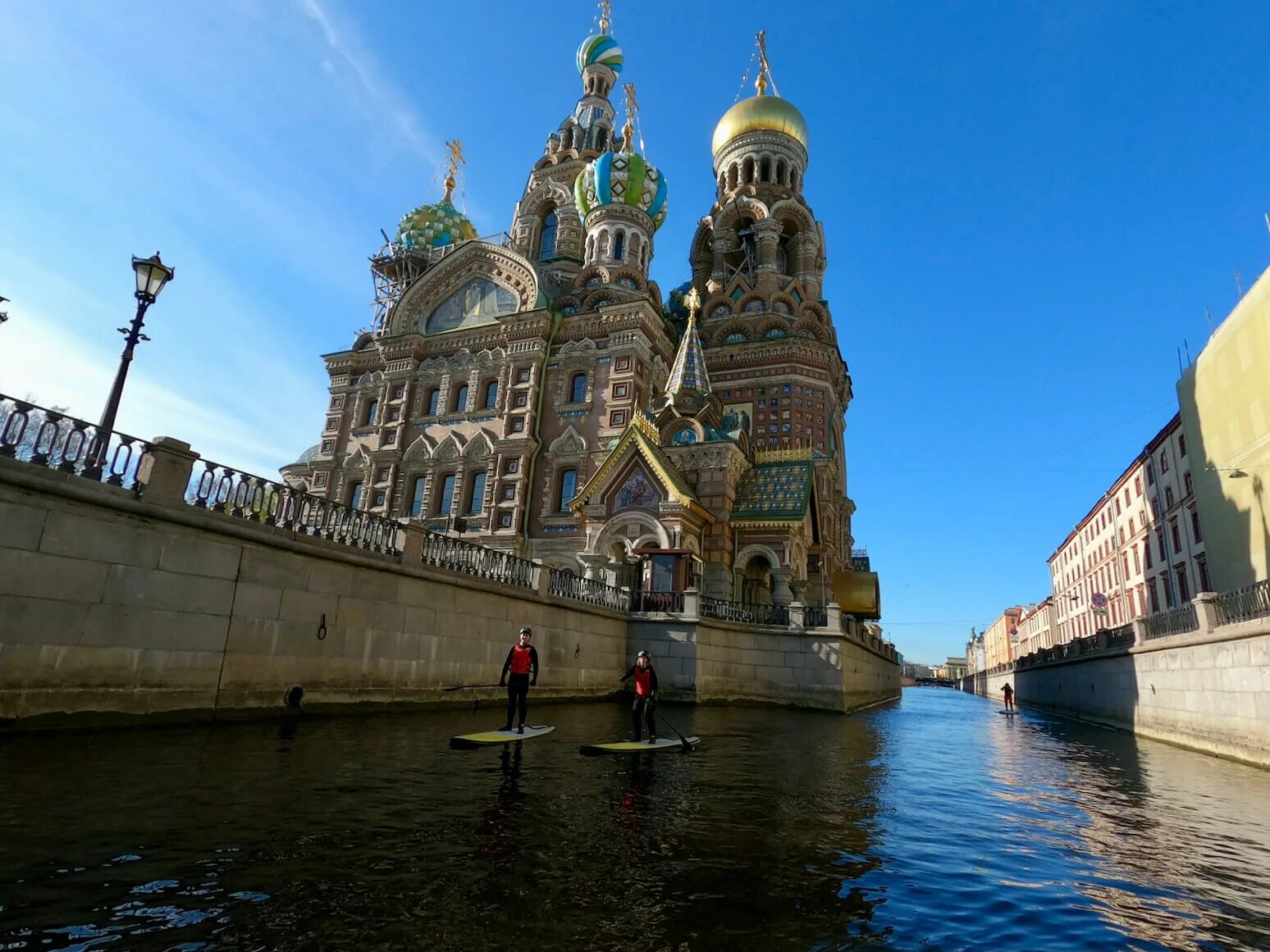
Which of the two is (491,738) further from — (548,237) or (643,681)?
(548,237)

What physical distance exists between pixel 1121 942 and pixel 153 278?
1334 cm

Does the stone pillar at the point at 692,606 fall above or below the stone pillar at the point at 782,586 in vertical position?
below

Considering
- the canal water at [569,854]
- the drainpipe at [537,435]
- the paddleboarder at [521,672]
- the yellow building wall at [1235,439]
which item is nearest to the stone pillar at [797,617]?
the canal water at [569,854]

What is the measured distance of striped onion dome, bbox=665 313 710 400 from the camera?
2967 centimetres

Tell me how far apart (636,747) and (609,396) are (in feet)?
76.7

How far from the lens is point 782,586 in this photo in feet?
86.7

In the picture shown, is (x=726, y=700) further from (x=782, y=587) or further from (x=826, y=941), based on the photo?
(x=826, y=941)

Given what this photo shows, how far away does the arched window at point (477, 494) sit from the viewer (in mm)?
32688

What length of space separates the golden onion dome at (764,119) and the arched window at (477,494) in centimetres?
3088

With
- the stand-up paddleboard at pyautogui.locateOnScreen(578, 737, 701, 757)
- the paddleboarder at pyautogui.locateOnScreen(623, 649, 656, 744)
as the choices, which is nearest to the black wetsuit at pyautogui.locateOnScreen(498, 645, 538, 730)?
the stand-up paddleboard at pyautogui.locateOnScreen(578, 737, 701, 757)

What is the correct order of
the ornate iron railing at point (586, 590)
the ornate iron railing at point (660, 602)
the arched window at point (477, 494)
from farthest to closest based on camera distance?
the arched window at point (477, 494)
the ornate iron railing at point (660, 602)
the ornate iron railing at point (586, 590)

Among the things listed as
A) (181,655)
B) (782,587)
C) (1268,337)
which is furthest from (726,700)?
(1268,337)

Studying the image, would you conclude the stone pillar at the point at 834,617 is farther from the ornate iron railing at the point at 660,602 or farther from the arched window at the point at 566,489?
the arched window at the point at 566,489

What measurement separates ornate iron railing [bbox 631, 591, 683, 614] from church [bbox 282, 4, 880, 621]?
0.06 meters
